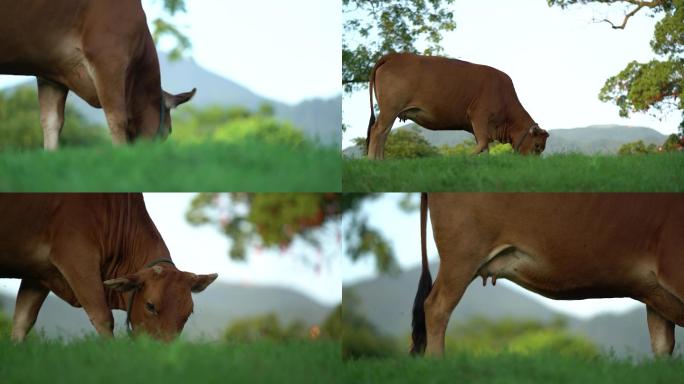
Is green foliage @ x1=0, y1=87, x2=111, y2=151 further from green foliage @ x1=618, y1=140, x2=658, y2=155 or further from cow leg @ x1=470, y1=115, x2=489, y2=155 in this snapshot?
green foliage @ x1=618, y1=140, x2=658, y2=155

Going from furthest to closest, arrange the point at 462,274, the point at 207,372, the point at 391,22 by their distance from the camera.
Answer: the point at 391,22, the point at 462,274, the point at 207,372

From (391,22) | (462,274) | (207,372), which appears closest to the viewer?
(207,372)

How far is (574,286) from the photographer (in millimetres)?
5566

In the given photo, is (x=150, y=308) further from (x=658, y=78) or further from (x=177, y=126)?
(x=658, y=78)

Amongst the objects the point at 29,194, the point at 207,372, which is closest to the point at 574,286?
the point at 207,372

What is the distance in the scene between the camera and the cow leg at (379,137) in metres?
6.03

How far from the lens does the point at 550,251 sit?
18.1 feet

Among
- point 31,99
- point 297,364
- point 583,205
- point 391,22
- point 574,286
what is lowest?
point 297,364

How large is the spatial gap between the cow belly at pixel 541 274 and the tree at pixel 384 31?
1277mm

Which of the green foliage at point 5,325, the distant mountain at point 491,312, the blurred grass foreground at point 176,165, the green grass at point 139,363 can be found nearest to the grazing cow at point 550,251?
the distant mountain at point 491,312

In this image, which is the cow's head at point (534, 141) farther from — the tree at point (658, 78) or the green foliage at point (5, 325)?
the green foliage at point (5, 325)

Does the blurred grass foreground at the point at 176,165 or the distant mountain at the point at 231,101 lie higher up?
the distant mountain at the point at 231,101

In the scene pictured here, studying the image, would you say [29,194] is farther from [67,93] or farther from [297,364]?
[297,364]

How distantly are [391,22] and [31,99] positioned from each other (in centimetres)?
198
